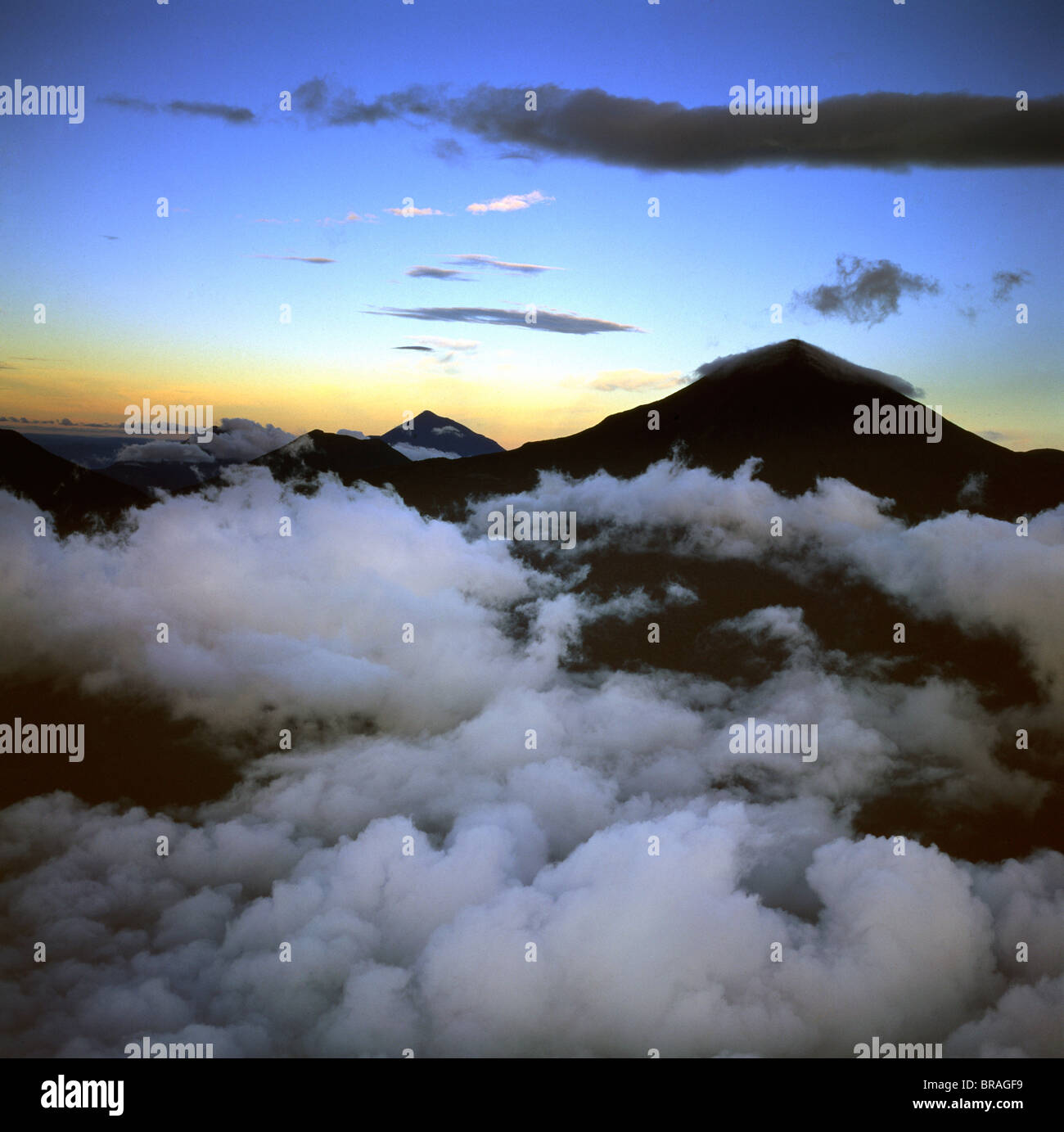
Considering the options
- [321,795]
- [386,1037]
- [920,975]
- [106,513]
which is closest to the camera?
[386,1037]

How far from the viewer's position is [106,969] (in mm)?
119312

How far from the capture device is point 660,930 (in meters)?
139

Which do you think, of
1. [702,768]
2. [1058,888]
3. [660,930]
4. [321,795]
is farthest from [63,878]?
[1058,888]

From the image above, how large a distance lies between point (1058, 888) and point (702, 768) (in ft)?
243

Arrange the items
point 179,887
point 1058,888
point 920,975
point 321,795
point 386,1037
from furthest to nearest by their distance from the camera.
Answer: point 321,795, point 179,887, point 1058,888, point 920,975, point 386,1037

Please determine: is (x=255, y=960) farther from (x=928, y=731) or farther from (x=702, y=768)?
(x=928, y=731)

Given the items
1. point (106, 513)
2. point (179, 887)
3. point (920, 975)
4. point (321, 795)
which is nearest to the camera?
point (920, 975)

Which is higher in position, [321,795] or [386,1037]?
[321,795]

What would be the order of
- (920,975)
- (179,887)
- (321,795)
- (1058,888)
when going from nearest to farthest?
(920,975)
(1058,888)
(179,887)
(321,795)

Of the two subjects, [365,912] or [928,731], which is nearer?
[365,912]

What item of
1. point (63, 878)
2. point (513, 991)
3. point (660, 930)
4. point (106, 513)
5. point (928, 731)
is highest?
point (106, 513)

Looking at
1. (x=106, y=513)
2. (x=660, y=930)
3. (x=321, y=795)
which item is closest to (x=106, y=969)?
(x=321, y=795)

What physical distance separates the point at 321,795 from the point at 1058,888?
16220 cm

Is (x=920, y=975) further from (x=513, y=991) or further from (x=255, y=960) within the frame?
(x=255, y=960)
